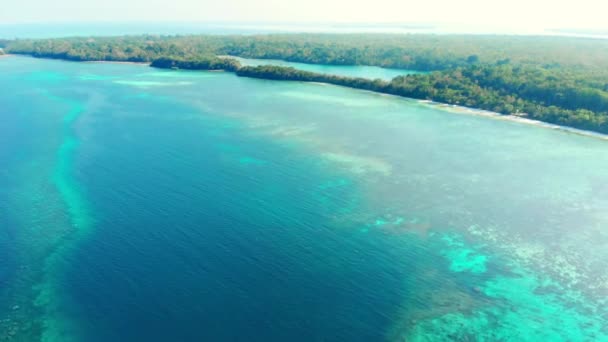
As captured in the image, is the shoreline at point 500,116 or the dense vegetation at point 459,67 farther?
the dense vegetation at point 459,67

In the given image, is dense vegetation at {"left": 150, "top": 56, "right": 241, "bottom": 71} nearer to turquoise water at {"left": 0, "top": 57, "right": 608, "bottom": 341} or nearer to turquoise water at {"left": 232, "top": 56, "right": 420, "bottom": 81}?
turquoise water at {"left": 232, "top": 56, "right": 420, "bottom": 81}

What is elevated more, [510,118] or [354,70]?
[354,70]

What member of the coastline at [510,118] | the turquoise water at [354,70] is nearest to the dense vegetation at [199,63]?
the turquoise water at [354,70]

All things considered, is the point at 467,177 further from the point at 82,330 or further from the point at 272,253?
the point at 82,330

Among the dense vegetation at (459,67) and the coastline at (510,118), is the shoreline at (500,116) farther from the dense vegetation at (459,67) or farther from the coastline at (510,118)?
the dense vegetation at (459,67)

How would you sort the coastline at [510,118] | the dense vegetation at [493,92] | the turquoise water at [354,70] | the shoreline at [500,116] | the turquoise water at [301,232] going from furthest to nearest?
the turquoise water at [354,70]
the dense vegetation at [493,92]
the shoreline at [500,116]
the coastline at [510,118]
the turquoise water at [301,232]

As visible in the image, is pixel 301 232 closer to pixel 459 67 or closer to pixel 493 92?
pixel 493 92

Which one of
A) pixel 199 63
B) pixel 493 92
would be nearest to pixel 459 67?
pixel 493 92
